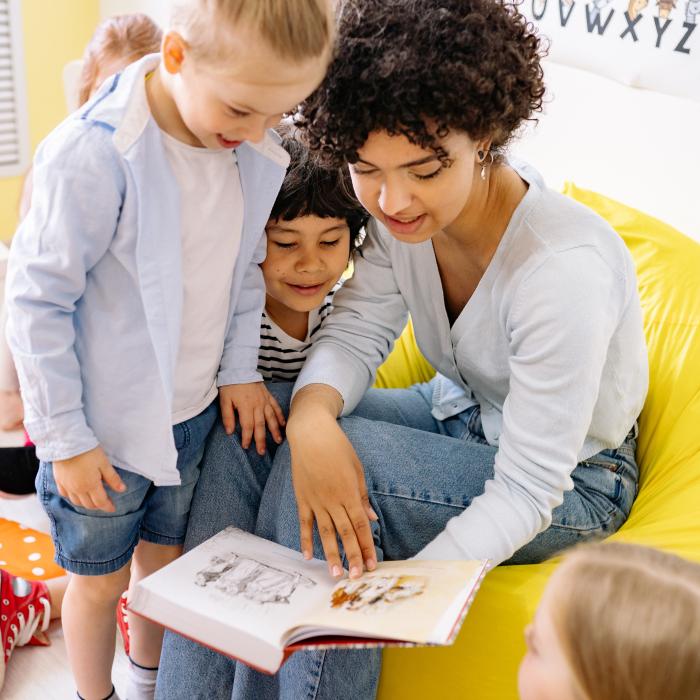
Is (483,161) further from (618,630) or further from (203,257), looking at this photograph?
(618,630)

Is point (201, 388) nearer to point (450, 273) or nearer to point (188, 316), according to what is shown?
point (188, 316)

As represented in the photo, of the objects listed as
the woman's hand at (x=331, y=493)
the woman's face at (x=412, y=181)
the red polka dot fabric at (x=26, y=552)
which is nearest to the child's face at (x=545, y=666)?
the woman's hand at (x=331, y=493)

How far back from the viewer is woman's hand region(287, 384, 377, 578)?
44.1 inches

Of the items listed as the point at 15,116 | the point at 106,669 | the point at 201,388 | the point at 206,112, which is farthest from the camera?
the point at 15,116

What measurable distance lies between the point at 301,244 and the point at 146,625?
0.63 metres

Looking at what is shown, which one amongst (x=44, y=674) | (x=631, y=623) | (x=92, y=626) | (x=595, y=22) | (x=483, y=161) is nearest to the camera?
(x=631, y=623)

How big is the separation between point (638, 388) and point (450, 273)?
32cm

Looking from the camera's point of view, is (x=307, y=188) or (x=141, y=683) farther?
(x=141, y=683)

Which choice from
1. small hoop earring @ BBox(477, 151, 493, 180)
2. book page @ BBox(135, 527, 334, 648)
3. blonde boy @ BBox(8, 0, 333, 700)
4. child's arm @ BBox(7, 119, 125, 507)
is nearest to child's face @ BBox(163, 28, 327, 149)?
blonde boy @ BBox(8, 0, 333, 700)

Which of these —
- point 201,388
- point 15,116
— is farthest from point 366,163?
point 15,116

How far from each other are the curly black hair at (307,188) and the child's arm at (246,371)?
0.07 meters

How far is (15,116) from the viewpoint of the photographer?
10.1 feet

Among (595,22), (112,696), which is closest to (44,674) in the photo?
(112,696)

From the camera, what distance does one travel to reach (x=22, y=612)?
5.08ft
